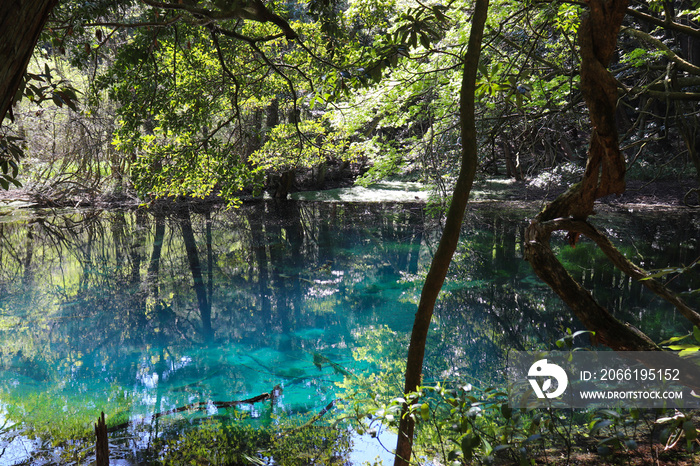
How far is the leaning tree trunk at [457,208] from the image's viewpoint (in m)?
1.65

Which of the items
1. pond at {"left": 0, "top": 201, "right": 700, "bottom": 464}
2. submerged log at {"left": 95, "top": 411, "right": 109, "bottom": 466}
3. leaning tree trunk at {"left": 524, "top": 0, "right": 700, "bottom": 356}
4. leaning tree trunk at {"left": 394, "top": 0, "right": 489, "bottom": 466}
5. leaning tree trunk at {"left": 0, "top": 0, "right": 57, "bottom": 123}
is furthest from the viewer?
pond at {"left": 0, "top": 201, "right": 700, "bottom": 464}

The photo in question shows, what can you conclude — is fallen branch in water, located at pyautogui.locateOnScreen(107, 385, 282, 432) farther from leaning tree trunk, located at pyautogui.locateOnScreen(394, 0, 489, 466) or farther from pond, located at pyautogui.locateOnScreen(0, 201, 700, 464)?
leaning tree trunk, located at pyautogui.locateOnScreen(394, 0, 489, 466)

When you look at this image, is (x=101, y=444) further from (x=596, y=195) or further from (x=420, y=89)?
(x=420, y=89)

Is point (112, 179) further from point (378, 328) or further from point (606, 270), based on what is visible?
point (606, 270)

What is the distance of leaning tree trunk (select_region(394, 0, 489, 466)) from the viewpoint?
5.43 feet

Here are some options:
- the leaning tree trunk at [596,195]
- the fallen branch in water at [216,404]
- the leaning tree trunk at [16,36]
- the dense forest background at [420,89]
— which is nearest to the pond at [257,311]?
the fallen branch in water at [216,404]

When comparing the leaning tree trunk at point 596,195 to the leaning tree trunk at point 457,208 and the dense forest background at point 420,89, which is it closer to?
the dense forest background at point 420,89

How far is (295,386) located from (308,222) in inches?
333

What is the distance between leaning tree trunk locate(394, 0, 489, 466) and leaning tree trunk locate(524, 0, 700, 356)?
0.47 metres

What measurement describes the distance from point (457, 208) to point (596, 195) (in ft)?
2.64

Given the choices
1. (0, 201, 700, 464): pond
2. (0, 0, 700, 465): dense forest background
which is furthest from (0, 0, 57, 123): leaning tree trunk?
(0, 201, 700, 464): pond

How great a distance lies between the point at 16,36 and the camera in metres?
→ 1.02

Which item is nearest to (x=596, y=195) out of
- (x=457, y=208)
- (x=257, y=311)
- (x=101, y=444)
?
(x=457, y=208)

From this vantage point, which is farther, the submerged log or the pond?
the pond
